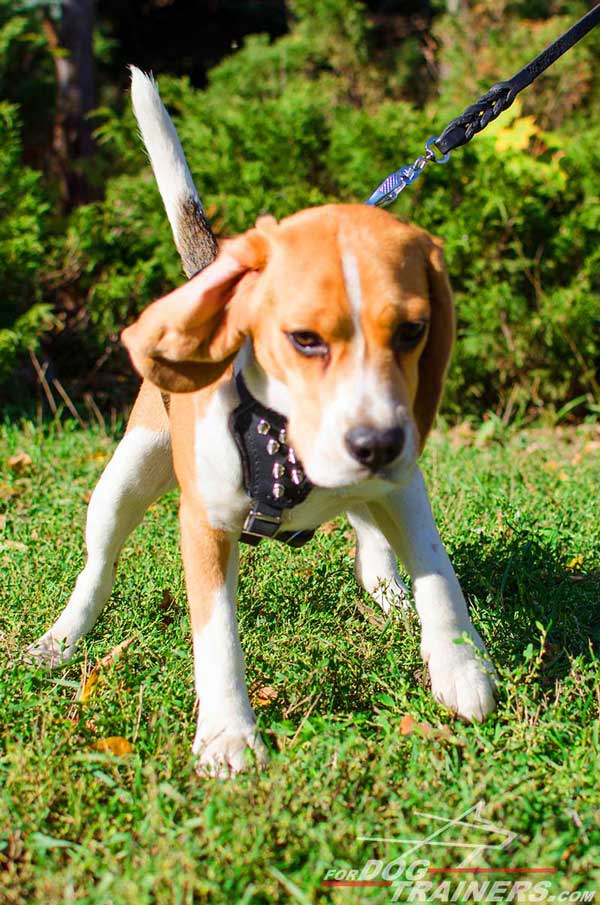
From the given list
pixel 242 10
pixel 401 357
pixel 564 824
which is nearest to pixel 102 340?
pixel 401 357

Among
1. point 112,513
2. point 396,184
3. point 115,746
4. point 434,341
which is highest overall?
point 396,184

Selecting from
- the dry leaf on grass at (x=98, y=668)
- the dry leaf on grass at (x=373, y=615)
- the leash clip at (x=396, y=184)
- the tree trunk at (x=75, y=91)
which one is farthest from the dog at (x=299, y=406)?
the tree trunk at (x=75, y=91)

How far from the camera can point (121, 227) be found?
722cm

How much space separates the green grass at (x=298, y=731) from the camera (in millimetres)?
2154

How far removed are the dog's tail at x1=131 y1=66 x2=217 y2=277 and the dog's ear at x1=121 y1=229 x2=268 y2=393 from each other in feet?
3.68

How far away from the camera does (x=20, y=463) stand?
5.68 m

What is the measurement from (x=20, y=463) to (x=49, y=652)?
2.61 meters

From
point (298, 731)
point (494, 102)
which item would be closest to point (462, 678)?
point (298, 731)

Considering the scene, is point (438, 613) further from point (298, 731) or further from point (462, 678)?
point (298, 731)

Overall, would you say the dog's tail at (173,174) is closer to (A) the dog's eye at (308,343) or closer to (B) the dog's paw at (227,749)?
(A) the dog's eye at (308,343)

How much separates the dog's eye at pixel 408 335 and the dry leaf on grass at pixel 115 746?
136 centimetres

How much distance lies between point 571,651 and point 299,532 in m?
1.06

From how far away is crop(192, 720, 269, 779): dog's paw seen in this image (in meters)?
2.52

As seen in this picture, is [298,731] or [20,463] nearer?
[298,731]
